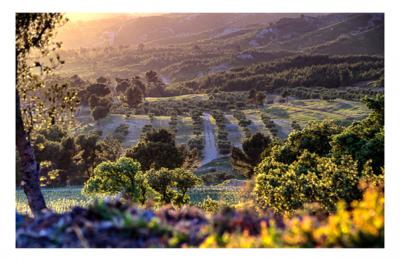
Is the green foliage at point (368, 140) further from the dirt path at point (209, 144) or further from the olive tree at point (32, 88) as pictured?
the dirt path at point (209, 144)

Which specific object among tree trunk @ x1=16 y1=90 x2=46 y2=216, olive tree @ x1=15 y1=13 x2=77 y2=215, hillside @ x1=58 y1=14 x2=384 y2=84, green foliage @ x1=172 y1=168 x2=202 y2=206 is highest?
hillside @ x1=58 y1=14 x2=384 y2=84

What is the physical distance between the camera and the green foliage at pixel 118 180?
15500 mm

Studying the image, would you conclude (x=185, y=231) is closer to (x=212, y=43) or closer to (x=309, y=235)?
(x=309, y=235)

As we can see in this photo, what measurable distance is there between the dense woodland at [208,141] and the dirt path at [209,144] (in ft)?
0.63

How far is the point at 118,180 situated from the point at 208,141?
33.3m

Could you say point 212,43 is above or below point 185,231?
above

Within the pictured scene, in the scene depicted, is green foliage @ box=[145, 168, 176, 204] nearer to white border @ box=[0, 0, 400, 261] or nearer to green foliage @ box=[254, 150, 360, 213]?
green foliage @ box=[254, 150, 360, 213]

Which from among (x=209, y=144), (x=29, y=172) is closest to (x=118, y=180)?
(x=29, y=172)

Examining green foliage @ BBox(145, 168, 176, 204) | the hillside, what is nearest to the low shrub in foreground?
green foliage @ BBox(145, 168, 176, 204)

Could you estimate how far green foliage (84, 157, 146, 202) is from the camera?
15.5m

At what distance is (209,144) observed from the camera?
48125 mm

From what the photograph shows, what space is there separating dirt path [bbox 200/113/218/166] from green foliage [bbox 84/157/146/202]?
27.5m
